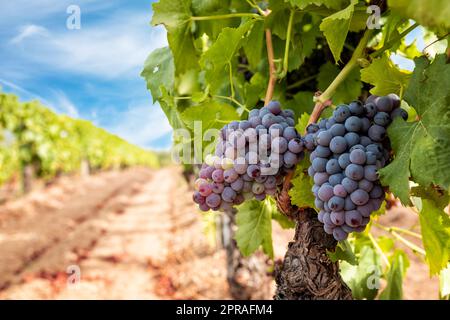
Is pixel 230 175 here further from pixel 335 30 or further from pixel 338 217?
pixel 335 30

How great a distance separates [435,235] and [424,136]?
490 mm

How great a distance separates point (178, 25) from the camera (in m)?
1.66

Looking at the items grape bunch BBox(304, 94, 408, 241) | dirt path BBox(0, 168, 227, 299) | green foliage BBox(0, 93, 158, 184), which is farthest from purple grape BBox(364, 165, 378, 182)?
green foliage BBox(0, 93, 158, 184)

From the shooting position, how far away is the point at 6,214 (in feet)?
45.9

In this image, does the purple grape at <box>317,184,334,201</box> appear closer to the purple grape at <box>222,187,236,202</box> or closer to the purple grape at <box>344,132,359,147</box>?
the purple grape at <box>344,132,359,147</box>

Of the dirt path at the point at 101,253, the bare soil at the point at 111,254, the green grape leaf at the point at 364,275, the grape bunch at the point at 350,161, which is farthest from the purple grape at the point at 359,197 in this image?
the dirt path at the point at 101,253

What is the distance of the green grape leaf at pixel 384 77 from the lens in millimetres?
1161

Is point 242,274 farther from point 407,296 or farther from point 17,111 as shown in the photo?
point 17,111

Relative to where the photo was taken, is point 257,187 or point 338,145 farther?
point 257,187

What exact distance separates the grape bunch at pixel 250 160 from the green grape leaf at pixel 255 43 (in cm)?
55

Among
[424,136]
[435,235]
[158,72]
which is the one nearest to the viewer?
[424,136]

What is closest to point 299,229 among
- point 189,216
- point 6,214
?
point 189,216

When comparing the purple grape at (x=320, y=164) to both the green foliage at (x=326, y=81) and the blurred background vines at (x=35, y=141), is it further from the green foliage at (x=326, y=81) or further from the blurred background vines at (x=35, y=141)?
the blurred background vines at (x=35, y=141)

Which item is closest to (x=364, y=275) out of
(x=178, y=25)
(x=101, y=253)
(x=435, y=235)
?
(x=435, y=235)
